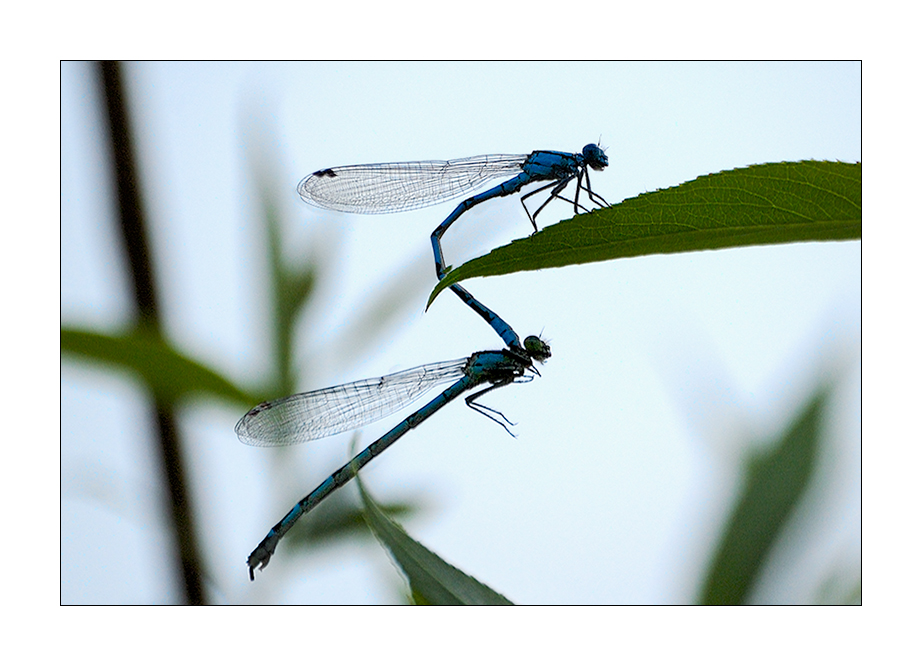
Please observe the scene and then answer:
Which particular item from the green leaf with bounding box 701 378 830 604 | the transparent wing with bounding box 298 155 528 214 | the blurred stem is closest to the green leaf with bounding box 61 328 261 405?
the blurred stem

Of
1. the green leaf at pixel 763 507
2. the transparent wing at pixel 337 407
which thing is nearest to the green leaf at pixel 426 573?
the green leaf at pixel 763 507

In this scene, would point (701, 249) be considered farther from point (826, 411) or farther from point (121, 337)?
point (121, 337)

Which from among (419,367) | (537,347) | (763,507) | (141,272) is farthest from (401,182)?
(763,507)

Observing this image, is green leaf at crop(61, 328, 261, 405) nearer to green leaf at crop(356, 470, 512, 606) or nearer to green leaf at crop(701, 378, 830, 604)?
green leaf at crop(356, 470, 512, 606)

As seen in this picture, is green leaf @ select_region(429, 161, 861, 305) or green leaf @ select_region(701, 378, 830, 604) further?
green leaf @ select_region(701, 378, 830, 604)

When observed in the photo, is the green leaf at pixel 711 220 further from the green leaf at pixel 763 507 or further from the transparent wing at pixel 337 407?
the transparent wing at pixel 337 407
